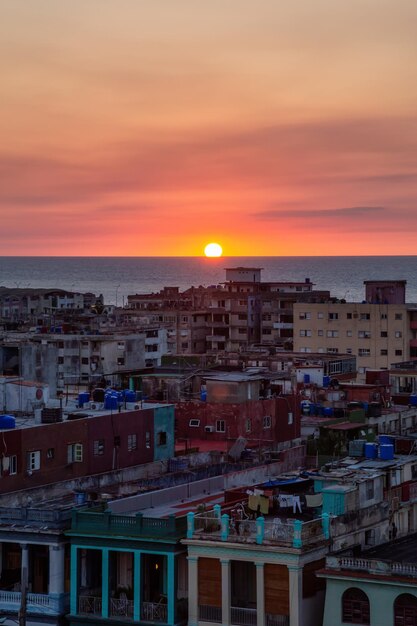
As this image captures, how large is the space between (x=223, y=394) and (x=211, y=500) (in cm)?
2000

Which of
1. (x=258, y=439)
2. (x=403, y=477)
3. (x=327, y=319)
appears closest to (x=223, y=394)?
(x=258, y=439)

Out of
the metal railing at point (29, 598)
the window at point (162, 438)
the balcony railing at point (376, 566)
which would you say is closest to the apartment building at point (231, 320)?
the window at point (162, 438)

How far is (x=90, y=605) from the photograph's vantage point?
45.5 meters

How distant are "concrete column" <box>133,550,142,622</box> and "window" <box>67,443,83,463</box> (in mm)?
12951

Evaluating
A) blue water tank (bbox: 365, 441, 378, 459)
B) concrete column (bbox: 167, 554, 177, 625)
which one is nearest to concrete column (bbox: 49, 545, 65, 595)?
concrete column (bbox: 167, 554, 177, 625)

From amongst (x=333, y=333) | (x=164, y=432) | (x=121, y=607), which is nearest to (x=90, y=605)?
(x=121, y=607)

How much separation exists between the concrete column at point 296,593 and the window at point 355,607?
1283 mm

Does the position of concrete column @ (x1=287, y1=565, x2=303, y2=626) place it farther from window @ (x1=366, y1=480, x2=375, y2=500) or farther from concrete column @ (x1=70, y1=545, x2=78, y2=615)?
concrete column @ (x1=70, y1=545, x2=78, y2=615)

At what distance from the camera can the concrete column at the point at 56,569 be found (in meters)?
45.6

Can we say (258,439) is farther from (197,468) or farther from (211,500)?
(211,500)

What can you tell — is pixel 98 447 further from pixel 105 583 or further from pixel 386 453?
pixel 105 583

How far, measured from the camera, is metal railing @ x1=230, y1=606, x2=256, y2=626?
42.8 m

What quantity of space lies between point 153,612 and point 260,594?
4.13m

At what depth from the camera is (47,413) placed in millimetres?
58938
